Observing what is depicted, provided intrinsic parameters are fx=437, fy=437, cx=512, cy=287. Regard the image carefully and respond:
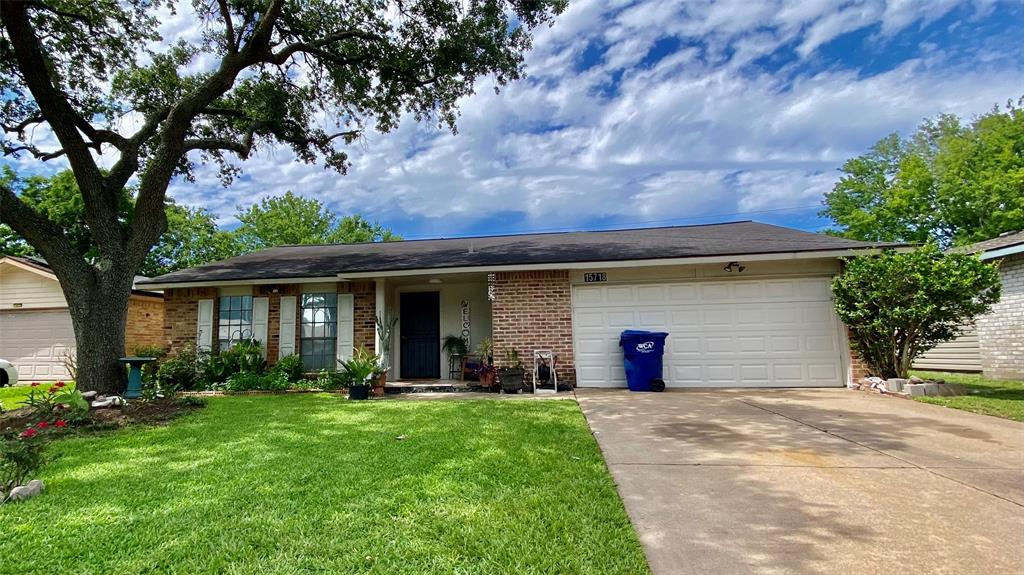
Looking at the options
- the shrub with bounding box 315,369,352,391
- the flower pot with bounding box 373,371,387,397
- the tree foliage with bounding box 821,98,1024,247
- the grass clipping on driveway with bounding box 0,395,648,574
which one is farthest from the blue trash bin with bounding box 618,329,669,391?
the tree foliage with bounding box 821,98,1024,247

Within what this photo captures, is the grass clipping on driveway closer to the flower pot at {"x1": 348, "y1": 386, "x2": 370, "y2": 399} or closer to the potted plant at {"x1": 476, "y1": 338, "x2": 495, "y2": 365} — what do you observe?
the flower pot at {"x1": 348, "y1": 386, "x2": 370, "y2": 399}

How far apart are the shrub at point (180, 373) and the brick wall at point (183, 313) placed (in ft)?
2.10

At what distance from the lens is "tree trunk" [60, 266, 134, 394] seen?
6.49 meters

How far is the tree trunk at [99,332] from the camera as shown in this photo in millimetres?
6492

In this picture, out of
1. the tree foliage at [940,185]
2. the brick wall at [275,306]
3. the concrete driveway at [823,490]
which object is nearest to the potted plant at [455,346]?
the brick wall at [275,306]

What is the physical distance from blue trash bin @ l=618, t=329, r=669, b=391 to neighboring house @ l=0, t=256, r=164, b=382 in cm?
1368

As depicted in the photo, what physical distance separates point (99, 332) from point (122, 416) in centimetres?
185

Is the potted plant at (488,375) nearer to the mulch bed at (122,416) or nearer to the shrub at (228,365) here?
the mulch bed at (122,416)

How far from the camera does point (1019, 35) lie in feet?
35.5

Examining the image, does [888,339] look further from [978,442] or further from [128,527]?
[128,527]

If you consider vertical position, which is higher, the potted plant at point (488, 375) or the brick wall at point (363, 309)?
the brick wall at point (363, 309)

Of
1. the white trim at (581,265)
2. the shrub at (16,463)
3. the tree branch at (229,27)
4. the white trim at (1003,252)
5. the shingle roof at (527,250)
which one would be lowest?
the shrub at (16,463)

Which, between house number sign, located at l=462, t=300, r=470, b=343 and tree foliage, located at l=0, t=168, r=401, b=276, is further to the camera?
tree foliage, located at l=0, t=168, r=401, b=276

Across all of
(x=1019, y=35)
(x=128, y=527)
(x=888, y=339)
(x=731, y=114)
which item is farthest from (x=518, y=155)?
(x=128, y=527)
